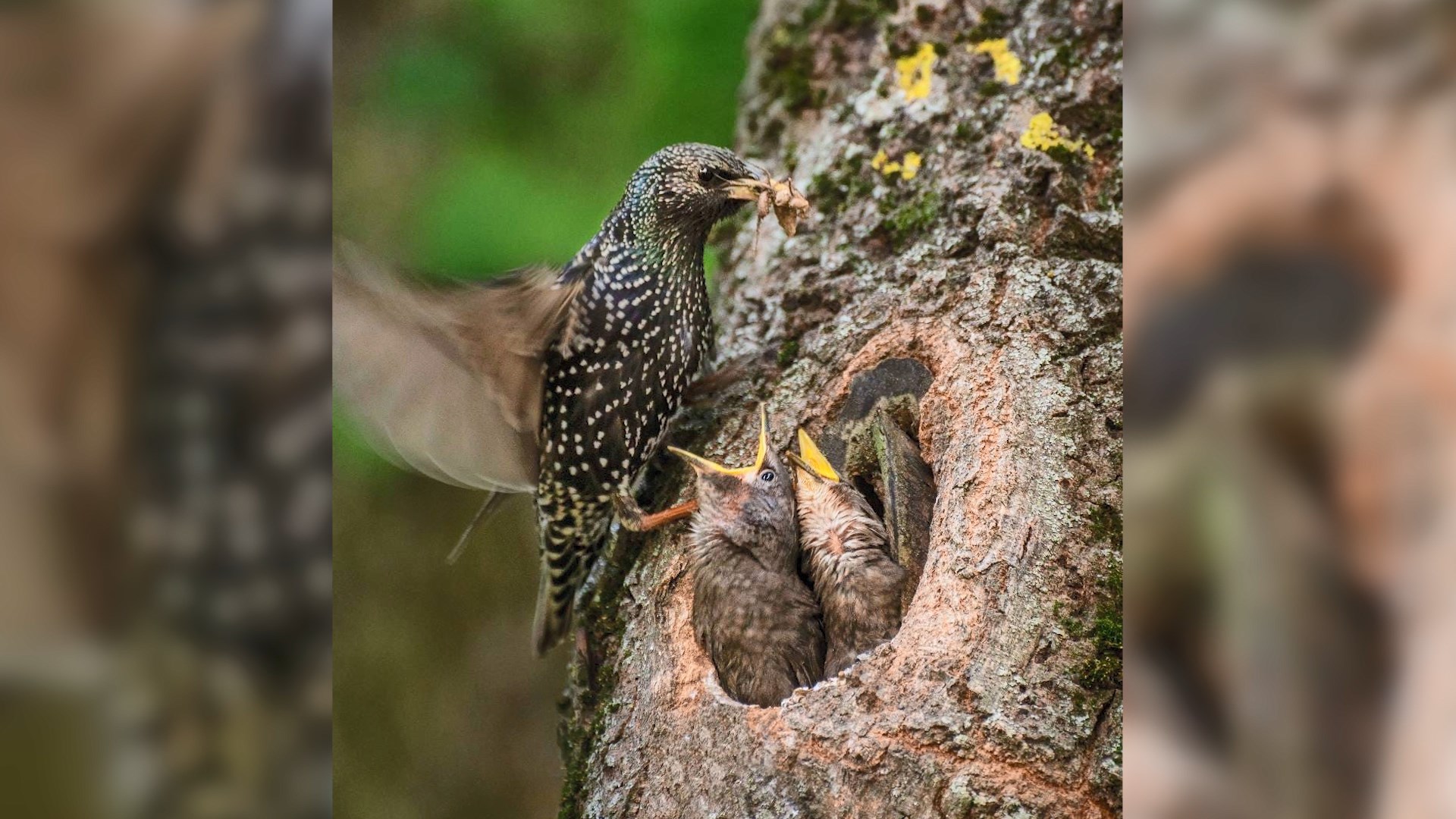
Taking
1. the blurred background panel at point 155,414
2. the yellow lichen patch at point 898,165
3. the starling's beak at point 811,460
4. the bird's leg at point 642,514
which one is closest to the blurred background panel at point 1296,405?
the blurred background panel at point 155,414

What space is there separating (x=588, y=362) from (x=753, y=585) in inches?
17.3

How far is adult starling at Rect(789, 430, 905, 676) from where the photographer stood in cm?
138

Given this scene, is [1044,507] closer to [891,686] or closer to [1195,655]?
[891,686]

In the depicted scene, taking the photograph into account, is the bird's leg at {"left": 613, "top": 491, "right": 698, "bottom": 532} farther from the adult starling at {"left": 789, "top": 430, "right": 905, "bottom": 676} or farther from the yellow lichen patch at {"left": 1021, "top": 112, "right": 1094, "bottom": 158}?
the yellow lichen patch at {"left": 1021, "top": 112, "right": 1094, "bottom": 158}

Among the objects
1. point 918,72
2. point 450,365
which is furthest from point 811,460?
point 918,72

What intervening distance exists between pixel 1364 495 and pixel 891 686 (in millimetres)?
869

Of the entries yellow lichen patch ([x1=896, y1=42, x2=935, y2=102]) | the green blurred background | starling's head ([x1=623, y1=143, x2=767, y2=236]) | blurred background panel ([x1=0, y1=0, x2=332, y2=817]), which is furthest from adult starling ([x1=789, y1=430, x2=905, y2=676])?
blurred background panel ([x1=0, y1=0, x2=332, y2=817])

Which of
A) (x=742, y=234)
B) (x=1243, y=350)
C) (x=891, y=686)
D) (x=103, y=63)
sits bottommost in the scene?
(x=891, y=686)

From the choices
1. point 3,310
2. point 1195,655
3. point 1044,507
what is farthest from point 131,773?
point 1044,507

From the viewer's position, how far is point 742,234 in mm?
1923

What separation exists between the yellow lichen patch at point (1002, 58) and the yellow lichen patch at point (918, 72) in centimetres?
7

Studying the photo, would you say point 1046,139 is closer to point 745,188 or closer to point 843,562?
point 745,188

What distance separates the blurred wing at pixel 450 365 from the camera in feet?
4.16

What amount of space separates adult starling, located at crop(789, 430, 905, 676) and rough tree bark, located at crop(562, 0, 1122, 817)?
0.06 m
